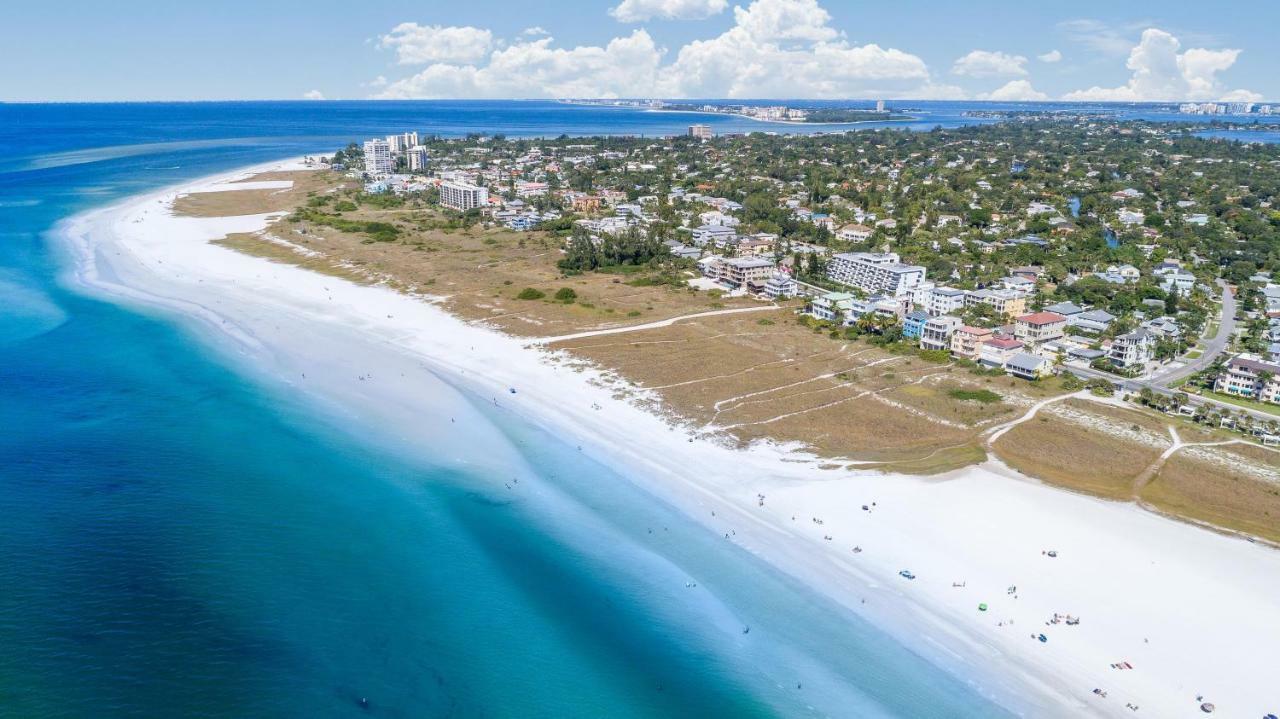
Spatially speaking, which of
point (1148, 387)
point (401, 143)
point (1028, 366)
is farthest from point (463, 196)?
point (1148, 387)

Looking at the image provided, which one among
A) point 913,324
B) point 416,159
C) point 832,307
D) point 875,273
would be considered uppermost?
point 416,159

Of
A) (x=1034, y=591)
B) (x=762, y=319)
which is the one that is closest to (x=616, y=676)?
(x=1034, y=591)

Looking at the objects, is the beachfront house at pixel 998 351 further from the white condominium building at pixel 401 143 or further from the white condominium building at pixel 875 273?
the white condominium building at pixel 401 143

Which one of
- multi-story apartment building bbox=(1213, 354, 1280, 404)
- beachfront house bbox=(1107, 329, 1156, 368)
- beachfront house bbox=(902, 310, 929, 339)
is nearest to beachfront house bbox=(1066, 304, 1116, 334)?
beachfront house bbox=(1107, 329, 1156, 368)

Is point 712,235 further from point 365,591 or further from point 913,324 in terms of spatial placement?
point 365,591

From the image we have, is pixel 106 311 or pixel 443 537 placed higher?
pixel 106 311

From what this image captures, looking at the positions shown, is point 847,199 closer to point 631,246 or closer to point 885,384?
point 631,246

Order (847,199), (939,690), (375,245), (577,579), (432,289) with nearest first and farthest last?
(939,690), (577,579), (432,289), (375,245), (847,199)
